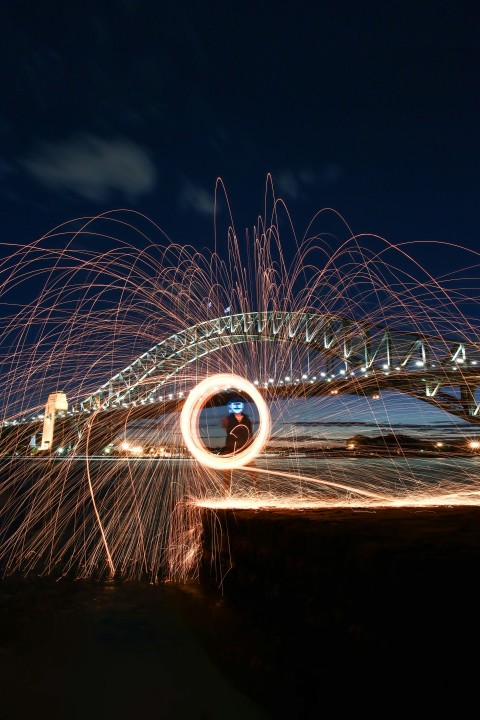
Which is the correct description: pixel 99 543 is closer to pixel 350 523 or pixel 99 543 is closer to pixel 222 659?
pixel 222 659

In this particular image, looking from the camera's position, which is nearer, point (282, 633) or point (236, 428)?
point (282, 633)

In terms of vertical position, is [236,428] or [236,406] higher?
[236,406]

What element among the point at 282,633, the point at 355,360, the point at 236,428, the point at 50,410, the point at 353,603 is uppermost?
the point at 355,360

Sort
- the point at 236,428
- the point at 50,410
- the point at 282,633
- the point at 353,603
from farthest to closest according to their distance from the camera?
1. the point at 50,410
2. the point at 236,428
3. the point at 282,633
4. the point at 353,603

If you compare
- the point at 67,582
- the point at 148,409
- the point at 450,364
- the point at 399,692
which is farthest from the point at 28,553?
the point at 148,409

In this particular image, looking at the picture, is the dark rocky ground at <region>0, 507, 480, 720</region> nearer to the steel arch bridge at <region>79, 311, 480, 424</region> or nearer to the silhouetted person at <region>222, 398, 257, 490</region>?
the silhouetted person at <region>222, 398, 257, 490</region>

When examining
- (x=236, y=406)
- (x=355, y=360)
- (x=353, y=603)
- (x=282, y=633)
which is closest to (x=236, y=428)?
(x=236, y=406)

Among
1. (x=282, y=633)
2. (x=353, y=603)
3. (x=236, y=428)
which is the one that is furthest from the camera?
(x=236, y=428)

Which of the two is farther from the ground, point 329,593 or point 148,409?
point 148,409

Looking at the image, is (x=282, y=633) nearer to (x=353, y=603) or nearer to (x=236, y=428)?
(x=353, y=603)
